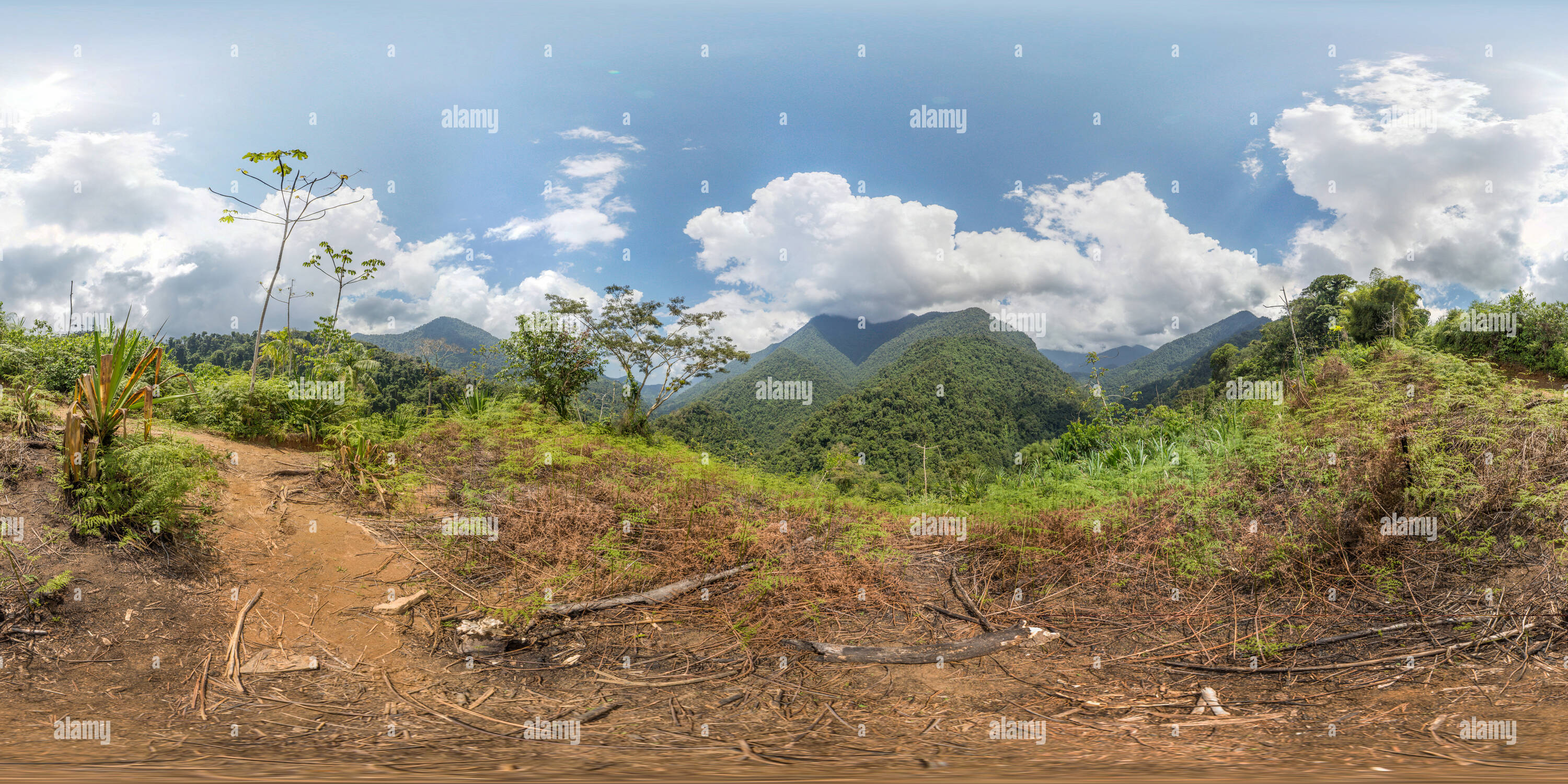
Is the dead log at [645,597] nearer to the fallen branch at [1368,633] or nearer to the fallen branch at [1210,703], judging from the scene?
the fallen branch at [1210,703]

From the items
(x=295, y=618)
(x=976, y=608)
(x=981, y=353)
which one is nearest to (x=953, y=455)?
(x=981, y=353)

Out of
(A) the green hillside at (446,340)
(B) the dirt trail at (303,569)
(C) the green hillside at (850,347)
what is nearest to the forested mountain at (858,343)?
(C) the green hillside at (850,347)

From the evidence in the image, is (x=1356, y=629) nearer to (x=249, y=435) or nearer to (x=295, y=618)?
(x=295, y=618)

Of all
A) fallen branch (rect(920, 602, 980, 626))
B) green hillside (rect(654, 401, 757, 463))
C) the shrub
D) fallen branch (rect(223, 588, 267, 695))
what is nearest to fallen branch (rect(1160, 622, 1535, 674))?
fallen branch (rect(920, 602, 980, 626))

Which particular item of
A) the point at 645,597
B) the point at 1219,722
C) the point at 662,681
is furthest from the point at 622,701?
the point at 1219,722

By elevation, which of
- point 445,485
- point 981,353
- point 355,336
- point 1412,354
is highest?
point 981,353
